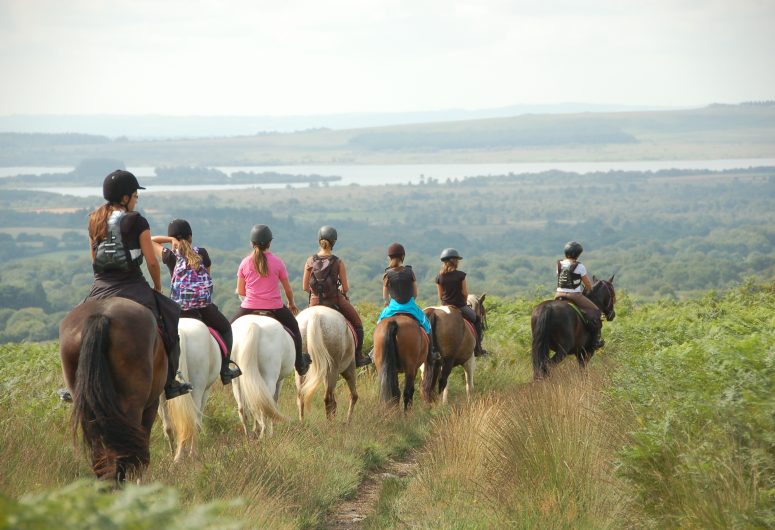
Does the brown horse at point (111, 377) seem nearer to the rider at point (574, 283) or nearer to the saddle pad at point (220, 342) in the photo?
the saddle pad at point (220, 342)

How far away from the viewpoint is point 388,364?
1397 cm

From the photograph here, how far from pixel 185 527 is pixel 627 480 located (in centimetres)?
460

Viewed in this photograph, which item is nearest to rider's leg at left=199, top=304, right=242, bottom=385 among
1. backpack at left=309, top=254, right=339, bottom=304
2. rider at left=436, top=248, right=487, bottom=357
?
backpack at left=309, top=254, right=339, bottom=304

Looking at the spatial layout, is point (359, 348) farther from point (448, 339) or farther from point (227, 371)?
point (227, 371)

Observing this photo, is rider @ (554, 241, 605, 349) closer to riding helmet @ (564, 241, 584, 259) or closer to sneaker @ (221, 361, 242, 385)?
riding helmet @ (564, 241, 584, 259)

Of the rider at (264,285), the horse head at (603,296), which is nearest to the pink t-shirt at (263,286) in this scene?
the rider at (264,285)

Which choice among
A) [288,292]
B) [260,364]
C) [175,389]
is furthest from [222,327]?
[175,389]

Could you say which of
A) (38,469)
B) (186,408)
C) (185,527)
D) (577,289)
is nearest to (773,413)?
(185,527)

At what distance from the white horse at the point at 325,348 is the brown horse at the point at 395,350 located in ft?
1.32

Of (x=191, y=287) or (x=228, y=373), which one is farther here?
(x=228, y=373)

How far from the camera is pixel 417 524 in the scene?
26.5 feet

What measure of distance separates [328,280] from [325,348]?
891 mm

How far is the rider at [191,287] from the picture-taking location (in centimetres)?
1127

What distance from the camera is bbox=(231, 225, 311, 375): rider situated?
12688 millimetres
